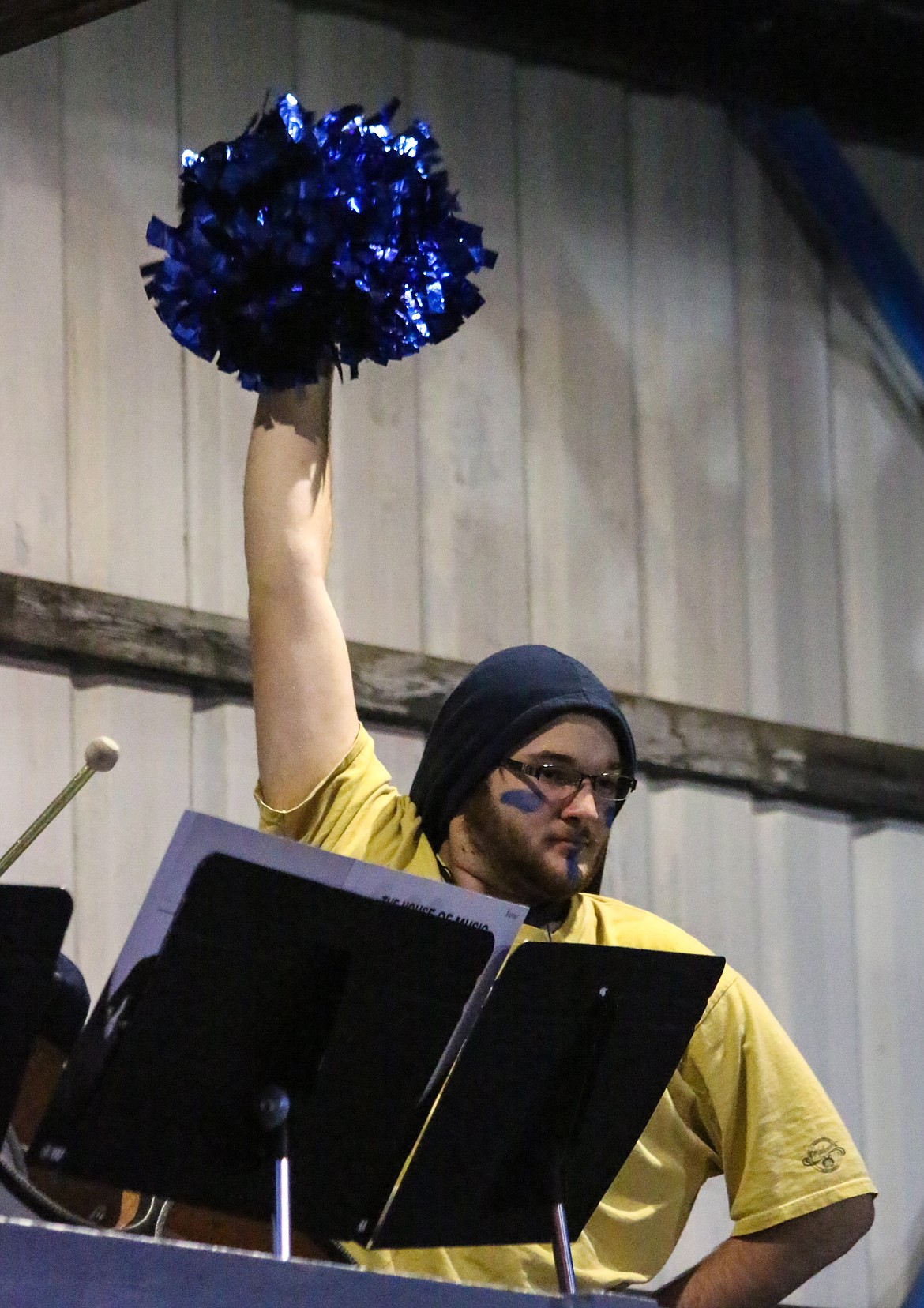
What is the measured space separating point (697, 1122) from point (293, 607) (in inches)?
34.0

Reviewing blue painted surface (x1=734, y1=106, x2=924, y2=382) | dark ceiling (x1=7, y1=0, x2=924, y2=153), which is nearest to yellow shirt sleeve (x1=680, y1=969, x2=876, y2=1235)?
dark ceiling (x1=7, y1=0, x2=924, y2=153)

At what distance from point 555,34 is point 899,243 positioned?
1.23m

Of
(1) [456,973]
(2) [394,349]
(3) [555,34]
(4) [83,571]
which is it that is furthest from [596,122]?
(1) [456,973]

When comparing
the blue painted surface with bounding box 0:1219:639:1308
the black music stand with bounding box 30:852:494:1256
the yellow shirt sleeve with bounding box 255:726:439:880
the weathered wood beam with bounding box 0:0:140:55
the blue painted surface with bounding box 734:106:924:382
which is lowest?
the blue painted surface with bounding box 0:1219:639:1308

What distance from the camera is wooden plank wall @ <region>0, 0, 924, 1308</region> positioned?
487 cm

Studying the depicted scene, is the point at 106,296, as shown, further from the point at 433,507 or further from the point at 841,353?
the point at 841,353

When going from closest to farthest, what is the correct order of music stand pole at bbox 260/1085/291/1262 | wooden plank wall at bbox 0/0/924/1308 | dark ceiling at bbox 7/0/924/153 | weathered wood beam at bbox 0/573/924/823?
music stand pole at bbox 260/1085/291/1262 → weathered wood beam at bbox 0/573/924/823 → wooden plank wall at bbox 0/0/924/1308 → dark ceiling at bbox 7/0/924/153

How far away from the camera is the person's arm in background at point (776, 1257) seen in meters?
2.74

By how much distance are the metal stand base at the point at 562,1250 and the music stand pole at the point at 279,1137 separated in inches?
11.8

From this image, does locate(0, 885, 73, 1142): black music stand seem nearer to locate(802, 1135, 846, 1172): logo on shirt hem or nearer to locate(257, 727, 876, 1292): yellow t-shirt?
locate(257, 727, 876, 1292): yellow t-shirt

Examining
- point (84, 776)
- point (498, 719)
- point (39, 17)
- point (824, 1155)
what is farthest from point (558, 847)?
point (39, 17)

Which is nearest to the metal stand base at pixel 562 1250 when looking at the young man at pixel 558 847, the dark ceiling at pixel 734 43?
the young man at pixel 558 847

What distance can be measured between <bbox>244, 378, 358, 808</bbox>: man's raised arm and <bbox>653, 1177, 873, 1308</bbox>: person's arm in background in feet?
2.67

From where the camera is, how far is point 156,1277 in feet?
5.63
